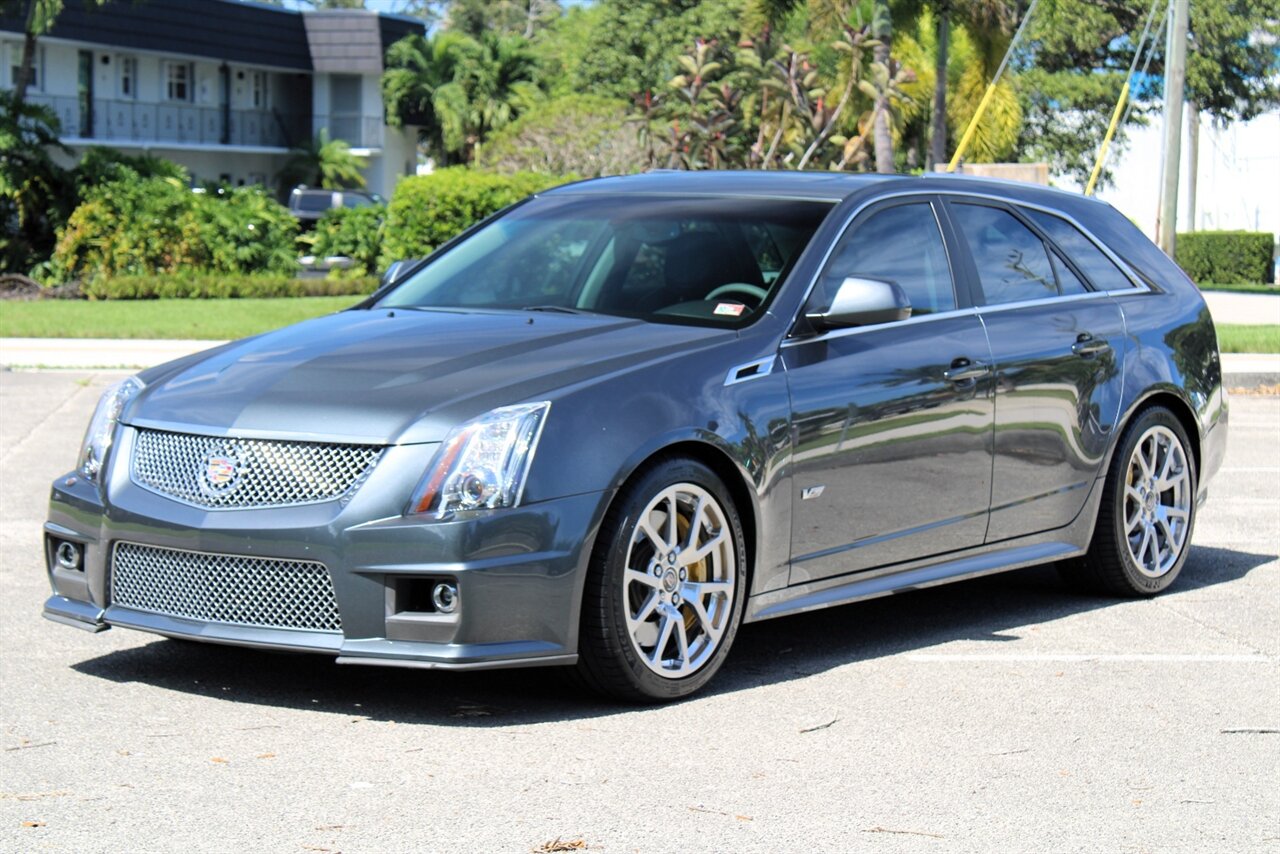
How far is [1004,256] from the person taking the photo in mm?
7621

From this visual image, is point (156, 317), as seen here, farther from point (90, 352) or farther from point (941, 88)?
point (941, 88)

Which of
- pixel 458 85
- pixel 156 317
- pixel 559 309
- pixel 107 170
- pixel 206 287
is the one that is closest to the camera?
pixel 559 309

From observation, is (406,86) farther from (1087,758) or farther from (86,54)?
(1087,758)

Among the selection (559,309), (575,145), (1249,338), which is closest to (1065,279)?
(559,309)

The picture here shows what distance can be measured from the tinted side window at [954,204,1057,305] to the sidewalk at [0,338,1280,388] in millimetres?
10690

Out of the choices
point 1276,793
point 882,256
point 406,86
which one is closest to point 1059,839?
point 1276,793

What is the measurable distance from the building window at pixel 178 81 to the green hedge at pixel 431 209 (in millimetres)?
30636

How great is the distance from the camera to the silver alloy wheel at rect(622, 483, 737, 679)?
5.93 meters

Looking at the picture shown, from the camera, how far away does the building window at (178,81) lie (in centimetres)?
5894

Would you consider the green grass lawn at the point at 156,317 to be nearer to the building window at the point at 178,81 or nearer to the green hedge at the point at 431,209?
the green hedge at the point at 431,209

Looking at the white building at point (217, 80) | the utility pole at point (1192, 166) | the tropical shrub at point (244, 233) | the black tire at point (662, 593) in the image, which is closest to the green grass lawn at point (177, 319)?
the tropical shrub at point (244, 233)

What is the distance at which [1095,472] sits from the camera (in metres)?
7.75

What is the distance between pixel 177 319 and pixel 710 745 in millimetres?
19246

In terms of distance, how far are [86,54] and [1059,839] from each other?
→ 54251 mm
